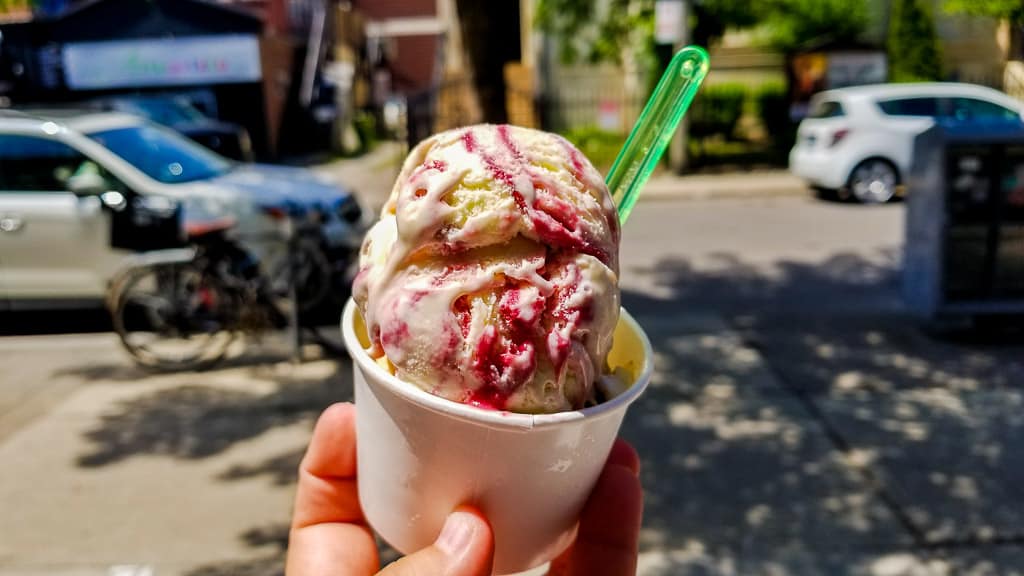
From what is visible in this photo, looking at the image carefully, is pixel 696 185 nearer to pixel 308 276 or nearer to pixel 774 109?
pixel 774 109

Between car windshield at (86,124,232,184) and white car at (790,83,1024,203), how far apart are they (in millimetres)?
8503

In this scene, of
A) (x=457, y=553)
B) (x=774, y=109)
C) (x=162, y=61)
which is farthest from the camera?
(x=162, y=61)

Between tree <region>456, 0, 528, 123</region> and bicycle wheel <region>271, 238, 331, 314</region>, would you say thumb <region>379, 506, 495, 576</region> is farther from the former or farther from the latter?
bicycle wheel <region>271, 238, 331, 314</region>

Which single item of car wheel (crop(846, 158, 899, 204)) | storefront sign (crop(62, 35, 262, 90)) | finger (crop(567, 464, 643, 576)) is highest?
storefront sign (crop(62, 35, 262, 90))

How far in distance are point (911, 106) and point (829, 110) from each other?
110 centimetres

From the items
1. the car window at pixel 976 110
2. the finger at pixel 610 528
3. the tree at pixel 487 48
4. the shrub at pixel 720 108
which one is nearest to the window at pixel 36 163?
the tree at pixel 487 48

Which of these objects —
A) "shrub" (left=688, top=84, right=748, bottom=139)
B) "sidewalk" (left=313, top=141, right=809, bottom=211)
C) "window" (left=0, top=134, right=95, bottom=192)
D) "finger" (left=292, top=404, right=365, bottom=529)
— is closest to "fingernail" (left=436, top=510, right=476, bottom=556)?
"finger" (left=292, top=404, right=365, bottom=529)

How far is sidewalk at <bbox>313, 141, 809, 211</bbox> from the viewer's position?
43.1 ft

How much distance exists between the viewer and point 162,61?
62.9 ft

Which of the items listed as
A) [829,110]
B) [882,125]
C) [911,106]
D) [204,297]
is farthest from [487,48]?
[911,106]

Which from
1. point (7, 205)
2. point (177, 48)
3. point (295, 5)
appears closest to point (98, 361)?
point (7, 205)

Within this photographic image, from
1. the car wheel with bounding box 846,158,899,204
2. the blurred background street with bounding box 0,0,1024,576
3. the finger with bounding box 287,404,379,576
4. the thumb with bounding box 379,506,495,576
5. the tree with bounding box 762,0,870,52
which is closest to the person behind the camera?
the thumb with bounding box 379,506,495,576

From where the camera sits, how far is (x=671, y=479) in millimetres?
4141

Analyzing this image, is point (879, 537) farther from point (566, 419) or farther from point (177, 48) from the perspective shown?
point (177, 48)
